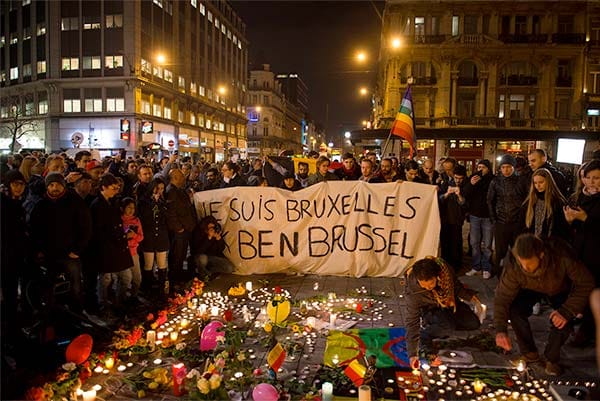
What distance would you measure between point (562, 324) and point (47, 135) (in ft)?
159

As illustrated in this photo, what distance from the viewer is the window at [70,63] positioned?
4481 cm

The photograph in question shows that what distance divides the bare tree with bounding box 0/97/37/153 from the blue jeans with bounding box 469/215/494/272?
4597 centimetres

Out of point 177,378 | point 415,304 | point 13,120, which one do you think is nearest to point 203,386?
point 177,378

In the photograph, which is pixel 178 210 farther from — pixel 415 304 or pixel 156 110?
pixel 156 110

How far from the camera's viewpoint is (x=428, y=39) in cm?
4328

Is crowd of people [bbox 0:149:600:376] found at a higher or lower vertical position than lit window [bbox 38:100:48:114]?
lower

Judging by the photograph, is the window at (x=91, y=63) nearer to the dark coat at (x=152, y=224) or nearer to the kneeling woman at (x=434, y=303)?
the dark coat at (x=152, y=224)

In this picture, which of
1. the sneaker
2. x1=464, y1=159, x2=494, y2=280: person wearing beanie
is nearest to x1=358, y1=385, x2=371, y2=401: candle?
the sneaker

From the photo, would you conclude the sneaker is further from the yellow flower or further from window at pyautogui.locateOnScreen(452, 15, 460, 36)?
window at pyautogui.locateOnScreen(452, 15, 460, 36)

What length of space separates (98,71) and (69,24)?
5313 mm

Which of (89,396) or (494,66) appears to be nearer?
(89,396)

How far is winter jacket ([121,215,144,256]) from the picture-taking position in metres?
7.07

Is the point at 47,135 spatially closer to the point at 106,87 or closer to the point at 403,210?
the point at 106,87

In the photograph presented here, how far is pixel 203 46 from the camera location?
2442 inches
